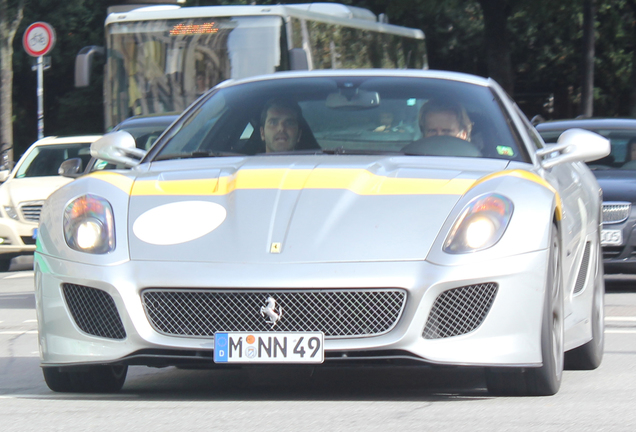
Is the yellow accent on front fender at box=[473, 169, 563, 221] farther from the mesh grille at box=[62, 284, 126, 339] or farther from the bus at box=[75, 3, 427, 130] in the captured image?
the bus at box=[75, 3, 427, 130]

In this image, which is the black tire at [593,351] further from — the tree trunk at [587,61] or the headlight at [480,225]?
the tree trunk at [587,61]

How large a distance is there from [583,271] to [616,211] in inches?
215

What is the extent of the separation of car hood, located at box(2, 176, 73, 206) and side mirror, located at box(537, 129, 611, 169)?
10.4 meters

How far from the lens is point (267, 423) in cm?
445

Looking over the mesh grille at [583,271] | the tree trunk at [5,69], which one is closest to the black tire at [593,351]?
the mesh grille at [583,271]

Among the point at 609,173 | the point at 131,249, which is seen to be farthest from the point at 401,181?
the point at 609,173

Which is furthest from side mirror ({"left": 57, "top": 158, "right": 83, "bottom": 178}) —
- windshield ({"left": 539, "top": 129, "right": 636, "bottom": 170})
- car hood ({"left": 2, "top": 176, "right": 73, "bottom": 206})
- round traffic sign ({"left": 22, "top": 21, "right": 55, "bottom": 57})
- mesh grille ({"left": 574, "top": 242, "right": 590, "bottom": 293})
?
round traffic sign ({"left": 22, "top": 21, "right": 55, "bottom": 57})

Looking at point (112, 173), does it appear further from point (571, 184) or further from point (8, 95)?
point (8, 95)

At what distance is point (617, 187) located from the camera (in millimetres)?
11461

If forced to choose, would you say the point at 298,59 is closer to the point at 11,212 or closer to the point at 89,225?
the point at 11,212

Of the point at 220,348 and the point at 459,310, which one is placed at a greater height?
the point at 459,310

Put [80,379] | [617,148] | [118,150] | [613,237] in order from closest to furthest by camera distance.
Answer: [80,379]
[118,150]
[613,237]
[617,148]

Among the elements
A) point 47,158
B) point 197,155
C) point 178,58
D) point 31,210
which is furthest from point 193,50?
point 197,155

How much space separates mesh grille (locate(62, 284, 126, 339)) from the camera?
488 centimetres
